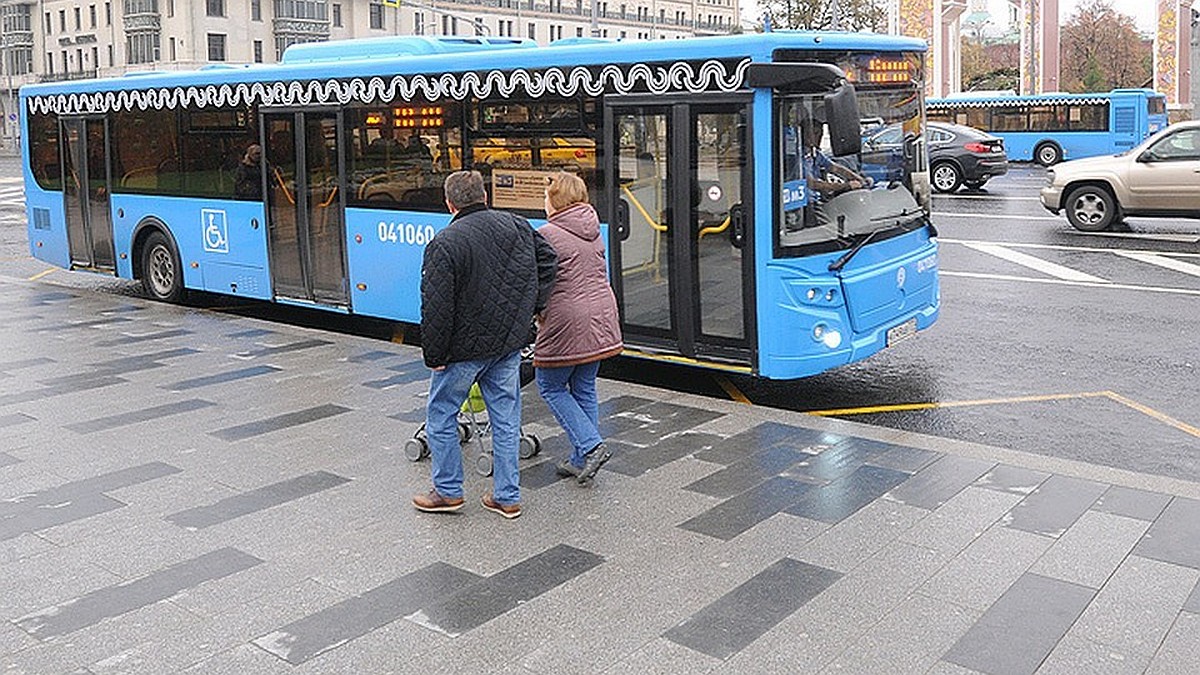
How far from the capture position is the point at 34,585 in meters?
5.64

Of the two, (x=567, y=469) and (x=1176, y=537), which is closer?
(x=1176, y=537)

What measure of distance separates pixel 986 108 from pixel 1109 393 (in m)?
32.3

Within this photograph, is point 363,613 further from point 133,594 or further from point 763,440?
point 763,440

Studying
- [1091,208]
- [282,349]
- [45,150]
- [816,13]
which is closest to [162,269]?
[45,150]

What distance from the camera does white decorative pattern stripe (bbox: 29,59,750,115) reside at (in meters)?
9.07

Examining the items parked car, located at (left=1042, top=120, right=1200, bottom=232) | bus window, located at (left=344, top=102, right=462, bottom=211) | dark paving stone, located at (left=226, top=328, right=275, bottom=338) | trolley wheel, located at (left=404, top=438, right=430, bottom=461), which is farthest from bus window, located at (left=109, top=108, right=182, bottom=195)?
parked car, located at (left=1042, top=120, right=1200, bottom=232)

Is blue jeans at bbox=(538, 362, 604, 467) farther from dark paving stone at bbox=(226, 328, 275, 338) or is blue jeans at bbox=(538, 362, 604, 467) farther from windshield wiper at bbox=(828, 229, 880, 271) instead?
dark paving stone at bbox=(226, 328, 275, 338)

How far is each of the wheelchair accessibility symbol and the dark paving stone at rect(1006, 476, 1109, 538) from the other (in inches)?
370

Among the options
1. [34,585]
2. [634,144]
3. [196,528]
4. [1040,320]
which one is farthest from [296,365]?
[1040,320]

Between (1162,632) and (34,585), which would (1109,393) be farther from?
(34,585)

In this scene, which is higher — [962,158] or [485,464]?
[962,158]

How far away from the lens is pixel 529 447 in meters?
7.68

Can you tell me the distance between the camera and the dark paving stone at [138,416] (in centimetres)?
852

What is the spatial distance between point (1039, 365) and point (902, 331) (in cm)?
183
